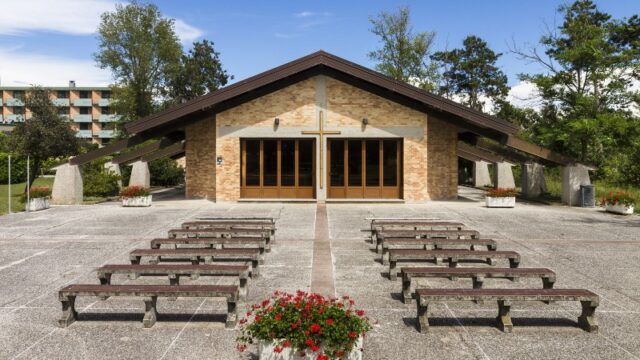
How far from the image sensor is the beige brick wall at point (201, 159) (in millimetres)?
23031

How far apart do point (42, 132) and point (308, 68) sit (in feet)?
59.7

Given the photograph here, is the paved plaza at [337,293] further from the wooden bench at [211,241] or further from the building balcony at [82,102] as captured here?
the building balcony at [82,102]

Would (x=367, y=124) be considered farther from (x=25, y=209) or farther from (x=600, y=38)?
(x=25, y=209)

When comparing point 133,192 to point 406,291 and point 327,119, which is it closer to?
point 327,119

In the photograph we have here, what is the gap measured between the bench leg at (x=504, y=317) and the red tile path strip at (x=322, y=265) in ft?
8.21

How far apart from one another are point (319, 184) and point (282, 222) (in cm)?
635

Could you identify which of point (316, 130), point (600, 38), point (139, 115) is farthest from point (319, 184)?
point (139, 115)

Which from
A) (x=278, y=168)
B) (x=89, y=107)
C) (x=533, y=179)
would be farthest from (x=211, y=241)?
(x=89, y=107)

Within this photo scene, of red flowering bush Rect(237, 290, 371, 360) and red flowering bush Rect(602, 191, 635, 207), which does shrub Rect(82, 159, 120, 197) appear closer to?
red flowering bush Rect(237, 290, 371, 360)

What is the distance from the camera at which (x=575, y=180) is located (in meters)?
21.5

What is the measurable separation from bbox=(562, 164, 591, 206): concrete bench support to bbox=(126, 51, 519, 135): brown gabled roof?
3.60 metres

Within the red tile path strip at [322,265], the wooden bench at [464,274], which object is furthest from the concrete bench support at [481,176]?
A: the wooden bench at [464,274]

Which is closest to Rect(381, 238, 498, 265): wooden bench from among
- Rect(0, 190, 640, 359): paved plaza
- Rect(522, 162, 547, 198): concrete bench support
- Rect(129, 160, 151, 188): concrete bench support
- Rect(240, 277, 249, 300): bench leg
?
Rect(0, 190, 640, 359): paved plaza

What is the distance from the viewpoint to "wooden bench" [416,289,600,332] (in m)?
6.07
